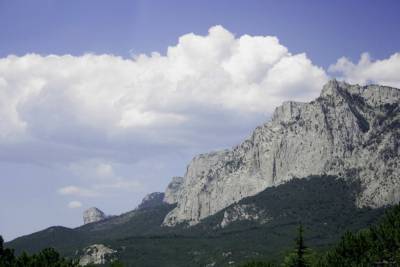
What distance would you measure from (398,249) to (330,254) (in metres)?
20.0

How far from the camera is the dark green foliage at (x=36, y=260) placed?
112312 millimetres

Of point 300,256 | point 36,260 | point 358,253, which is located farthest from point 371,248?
point 36,260

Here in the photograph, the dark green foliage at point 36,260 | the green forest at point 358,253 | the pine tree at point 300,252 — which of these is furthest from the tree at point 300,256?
the dark green foliage at point 36,260

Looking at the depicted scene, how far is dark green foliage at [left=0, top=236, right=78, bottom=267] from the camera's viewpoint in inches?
4422

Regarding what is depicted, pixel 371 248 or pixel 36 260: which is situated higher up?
pixel 371 248

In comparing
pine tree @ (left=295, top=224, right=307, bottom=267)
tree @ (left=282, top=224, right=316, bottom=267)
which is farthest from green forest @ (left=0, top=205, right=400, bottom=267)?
pine tree @ (left=295, top=224, right=307, bottom=267)

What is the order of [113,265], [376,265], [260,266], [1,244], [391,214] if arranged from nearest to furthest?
1. [113,265]
2. [1,244]
3. [376,265]
4. [391,214]
5. [260,266]

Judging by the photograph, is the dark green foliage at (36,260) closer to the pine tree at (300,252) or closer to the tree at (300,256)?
the tree at (300,256)

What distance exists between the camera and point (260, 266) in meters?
176

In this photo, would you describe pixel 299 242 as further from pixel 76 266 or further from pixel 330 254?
pixel 330 254

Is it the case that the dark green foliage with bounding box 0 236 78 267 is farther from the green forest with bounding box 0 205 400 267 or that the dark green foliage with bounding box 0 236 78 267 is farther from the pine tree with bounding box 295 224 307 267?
the pine tree with bounding box 295 224 307 267

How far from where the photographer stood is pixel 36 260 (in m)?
115

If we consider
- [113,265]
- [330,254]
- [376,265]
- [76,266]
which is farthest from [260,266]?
[113,265]

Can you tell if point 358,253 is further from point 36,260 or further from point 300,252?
point 300,252
